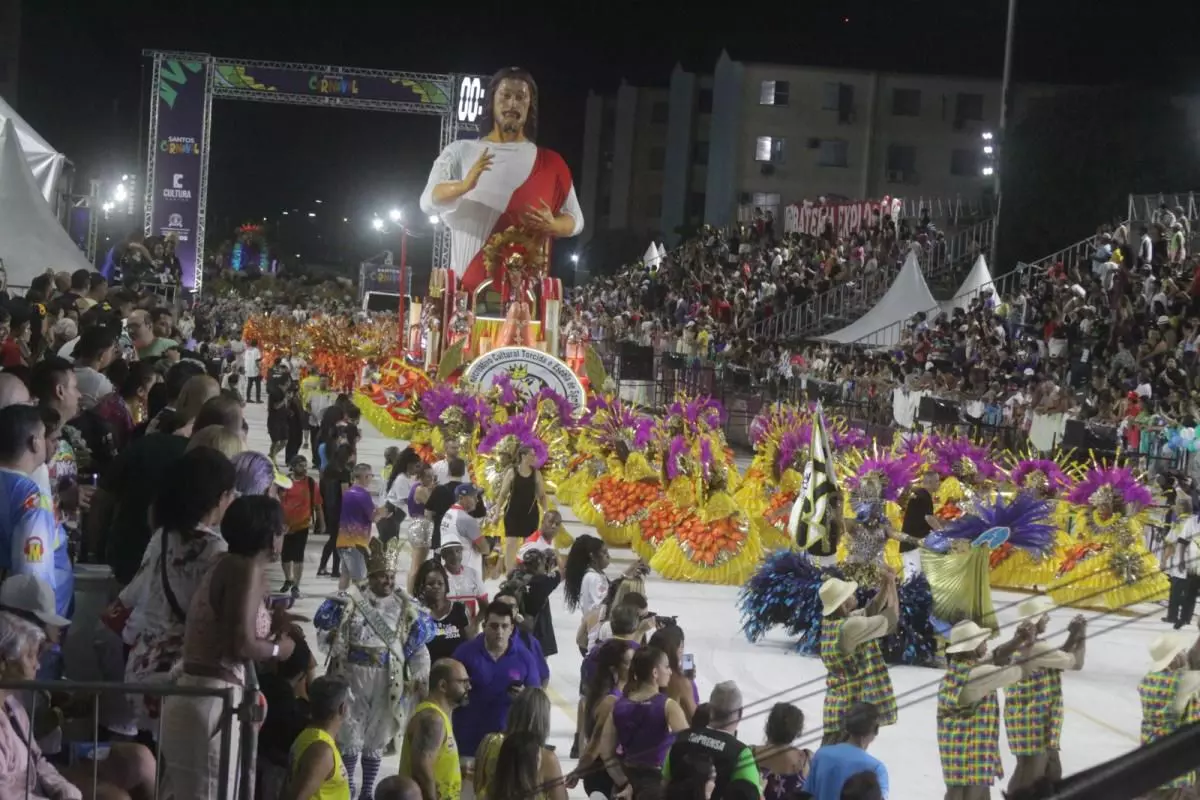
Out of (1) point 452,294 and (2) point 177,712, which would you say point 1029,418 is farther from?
(2) point 177,712

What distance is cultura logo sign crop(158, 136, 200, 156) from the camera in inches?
1554

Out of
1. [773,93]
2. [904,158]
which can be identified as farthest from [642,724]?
[773,93]

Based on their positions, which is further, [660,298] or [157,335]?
[660,298]

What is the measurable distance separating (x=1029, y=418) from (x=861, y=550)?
12802mm

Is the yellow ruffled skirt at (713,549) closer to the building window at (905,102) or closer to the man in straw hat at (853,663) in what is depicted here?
the man in straw hat at (853,663)

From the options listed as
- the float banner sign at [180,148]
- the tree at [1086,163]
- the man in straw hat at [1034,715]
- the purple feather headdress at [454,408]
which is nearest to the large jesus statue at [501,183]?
the purple feather headdress at [454,408]

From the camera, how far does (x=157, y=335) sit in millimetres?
12578

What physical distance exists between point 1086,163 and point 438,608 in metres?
38.3

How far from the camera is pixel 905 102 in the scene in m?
58.7

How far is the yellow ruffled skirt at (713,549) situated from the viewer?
1565 cm

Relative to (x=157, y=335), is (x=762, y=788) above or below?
below

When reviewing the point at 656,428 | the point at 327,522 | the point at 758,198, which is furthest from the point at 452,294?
the point at 758,198

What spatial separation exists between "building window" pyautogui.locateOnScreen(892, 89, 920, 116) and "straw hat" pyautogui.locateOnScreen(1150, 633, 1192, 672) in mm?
52681

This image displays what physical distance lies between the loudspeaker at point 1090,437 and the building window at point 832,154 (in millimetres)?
38568
